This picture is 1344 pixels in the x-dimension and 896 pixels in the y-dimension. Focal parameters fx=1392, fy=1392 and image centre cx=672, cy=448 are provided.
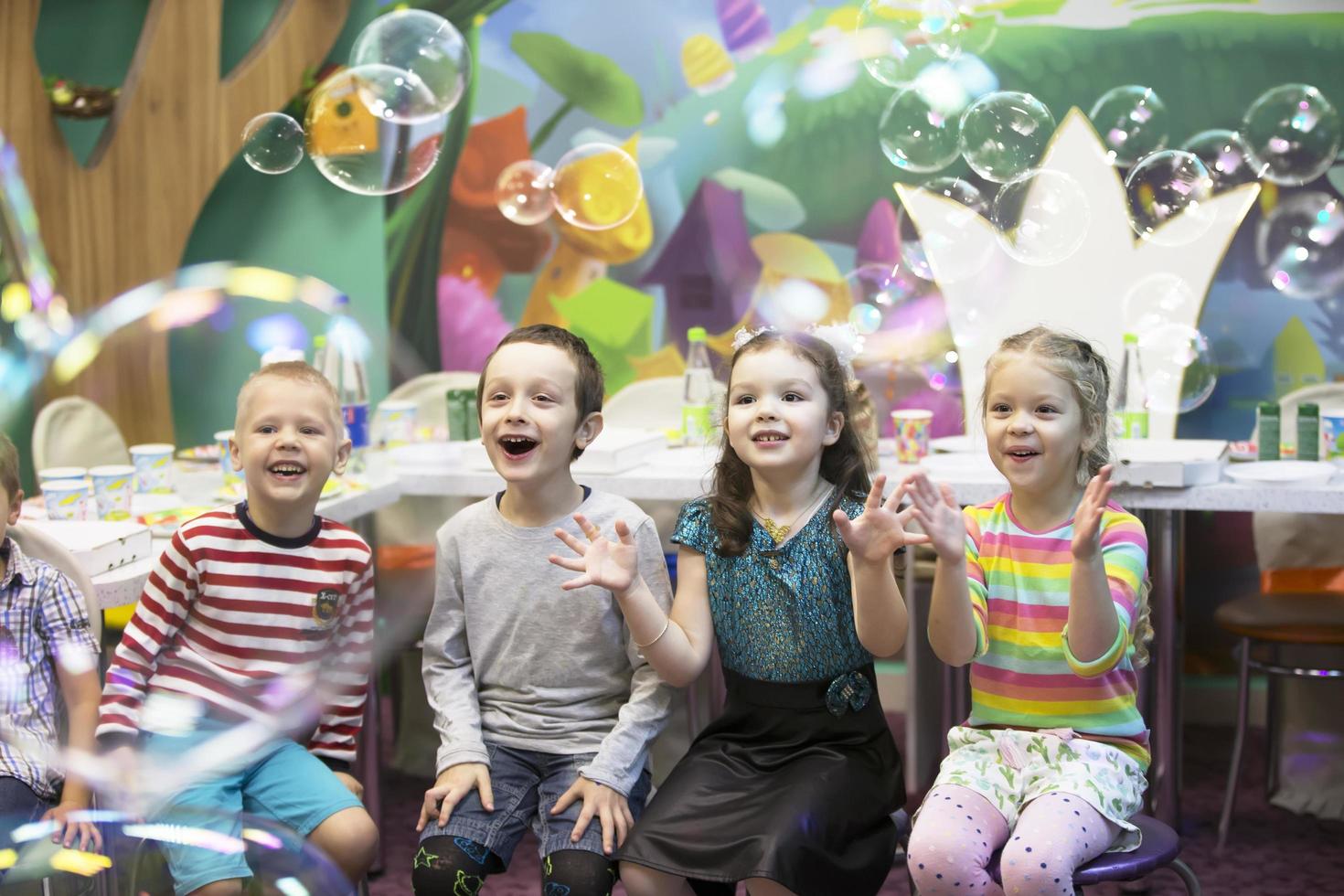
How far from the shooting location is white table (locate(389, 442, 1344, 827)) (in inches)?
104

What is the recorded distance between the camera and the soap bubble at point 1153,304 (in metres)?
3.33

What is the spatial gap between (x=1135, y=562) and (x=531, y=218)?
7.76ft

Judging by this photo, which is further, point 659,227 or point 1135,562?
point 659,227

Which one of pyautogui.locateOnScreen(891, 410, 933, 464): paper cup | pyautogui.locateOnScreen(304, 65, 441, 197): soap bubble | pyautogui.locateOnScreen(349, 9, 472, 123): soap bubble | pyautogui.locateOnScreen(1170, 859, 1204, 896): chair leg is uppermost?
pyautogui.locateOnScreen(349, 9, 472, 123): soap bubble

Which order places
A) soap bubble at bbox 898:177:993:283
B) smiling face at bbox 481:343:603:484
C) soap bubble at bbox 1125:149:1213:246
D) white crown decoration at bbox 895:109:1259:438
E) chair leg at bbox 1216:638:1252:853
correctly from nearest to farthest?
smiling face at bbox 481:343:603:484 → chair leg at bbox 1216:638:1252:853 → soap bubble at bbox 1125:149:1213:246 → soap bubble at bbox 898:177:993:283 → white crown decoration at bbox 895:109:1259:438

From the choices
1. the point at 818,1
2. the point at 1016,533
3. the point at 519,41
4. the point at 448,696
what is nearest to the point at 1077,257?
the point at 818,1

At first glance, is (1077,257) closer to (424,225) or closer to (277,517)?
(424,225)

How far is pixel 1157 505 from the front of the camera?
2.65m

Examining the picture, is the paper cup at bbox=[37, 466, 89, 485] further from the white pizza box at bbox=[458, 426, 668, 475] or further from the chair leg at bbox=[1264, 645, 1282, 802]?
the chair leg at bbox=[1264, 645, 1282, 802]

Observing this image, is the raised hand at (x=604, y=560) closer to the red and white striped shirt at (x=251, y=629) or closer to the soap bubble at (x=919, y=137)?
the red and white striped shirt at (x=251, y=629)

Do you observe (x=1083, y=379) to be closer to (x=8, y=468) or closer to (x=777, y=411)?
(x=777, y=411)

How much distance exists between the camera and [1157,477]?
2.64 meters

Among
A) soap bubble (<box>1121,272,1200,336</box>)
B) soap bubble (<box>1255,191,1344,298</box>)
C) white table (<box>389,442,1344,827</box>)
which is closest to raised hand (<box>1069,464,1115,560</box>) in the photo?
white table (<box>389,442,1344,827</box>)

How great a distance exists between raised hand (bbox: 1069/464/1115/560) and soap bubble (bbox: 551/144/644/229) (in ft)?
7.07
